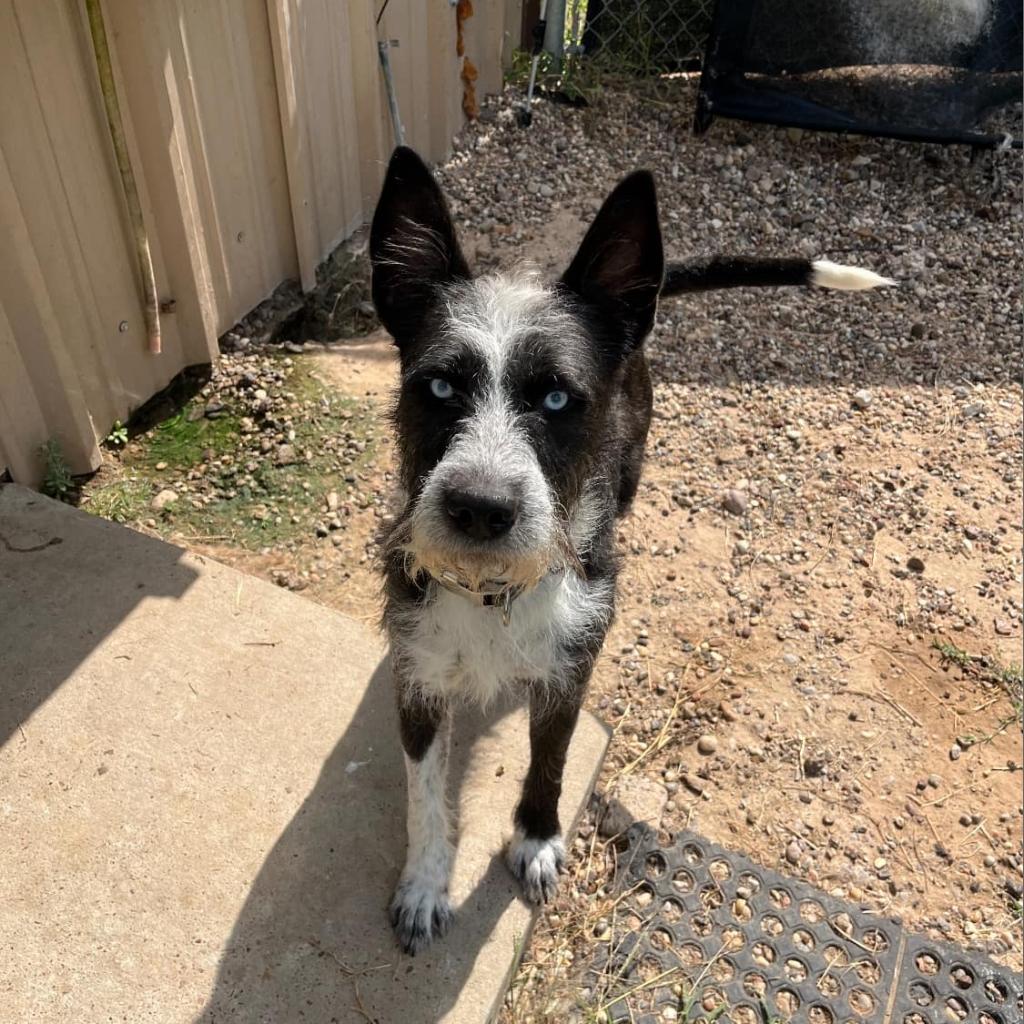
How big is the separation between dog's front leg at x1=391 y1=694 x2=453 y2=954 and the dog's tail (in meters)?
1.77

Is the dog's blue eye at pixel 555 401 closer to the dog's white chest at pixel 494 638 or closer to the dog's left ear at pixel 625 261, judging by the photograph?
the dog's left ear at pixel 625 261

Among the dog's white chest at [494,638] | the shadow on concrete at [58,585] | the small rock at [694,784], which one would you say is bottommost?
the small rock at [694,784]

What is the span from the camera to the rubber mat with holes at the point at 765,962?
246 centimetres

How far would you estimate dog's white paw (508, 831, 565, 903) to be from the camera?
8.39 feet

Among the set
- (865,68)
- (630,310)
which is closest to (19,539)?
(630,310)

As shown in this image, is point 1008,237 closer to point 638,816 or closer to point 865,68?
point 865,68

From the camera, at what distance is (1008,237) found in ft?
18.2

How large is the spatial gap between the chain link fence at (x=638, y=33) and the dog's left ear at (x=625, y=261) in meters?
5.17

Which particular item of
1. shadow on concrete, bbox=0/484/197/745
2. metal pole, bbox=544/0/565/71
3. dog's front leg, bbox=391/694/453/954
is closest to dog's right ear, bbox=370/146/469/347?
dog's front leg, bbox=391/694/453/954

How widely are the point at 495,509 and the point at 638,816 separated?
1.50m

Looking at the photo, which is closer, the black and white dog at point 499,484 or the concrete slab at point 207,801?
the black and white dog at point 499,484

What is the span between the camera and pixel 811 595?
3658 mm

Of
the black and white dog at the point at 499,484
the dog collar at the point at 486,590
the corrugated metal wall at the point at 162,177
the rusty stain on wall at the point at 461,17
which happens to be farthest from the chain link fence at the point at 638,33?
the dog collar at the point at 486,590

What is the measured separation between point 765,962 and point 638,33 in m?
6.34
